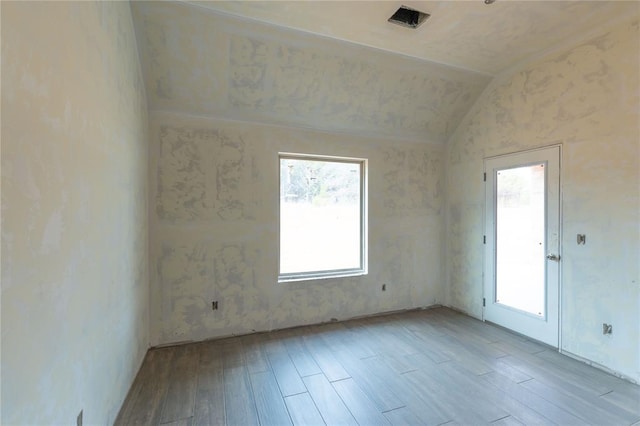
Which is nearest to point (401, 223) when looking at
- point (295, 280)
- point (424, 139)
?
point (424, 139)

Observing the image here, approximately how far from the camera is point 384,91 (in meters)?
3.45

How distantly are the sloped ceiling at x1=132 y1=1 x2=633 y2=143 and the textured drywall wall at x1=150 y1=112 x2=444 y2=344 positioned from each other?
25 centimetres

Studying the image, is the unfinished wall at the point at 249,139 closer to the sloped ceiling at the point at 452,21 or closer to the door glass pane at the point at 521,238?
the sloped ceiling at the point at 452,21

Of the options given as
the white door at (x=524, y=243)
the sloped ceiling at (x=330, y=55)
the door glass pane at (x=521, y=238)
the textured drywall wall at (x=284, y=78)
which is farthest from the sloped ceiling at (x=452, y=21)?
the door glass pane at (x=521, y=238)

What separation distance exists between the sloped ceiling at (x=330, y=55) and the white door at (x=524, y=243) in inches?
47.6

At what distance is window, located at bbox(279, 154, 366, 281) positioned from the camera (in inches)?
140

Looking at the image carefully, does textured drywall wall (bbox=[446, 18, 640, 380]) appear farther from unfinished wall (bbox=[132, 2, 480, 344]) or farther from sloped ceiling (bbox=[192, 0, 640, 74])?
unfinished wall (bbox=[132, 2, 480, 344])

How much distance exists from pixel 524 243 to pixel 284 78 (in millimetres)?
3386

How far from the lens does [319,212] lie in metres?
3.74

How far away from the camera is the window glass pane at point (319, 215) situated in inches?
140

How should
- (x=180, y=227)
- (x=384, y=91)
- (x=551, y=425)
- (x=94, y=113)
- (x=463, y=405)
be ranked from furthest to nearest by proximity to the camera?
(x=384, y=91) < (x=180, y=227) < (x=463, y=405) < (x=551, y=425) < (x=94, y=113)

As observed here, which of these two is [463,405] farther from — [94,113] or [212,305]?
[94,113]

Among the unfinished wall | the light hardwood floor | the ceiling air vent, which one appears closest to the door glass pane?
the light hardwood floor

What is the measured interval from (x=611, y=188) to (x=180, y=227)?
14.1 feet
